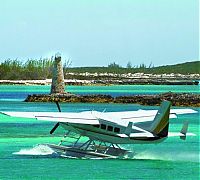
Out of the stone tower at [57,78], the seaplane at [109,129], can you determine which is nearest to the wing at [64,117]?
the seaplane at [109,129]

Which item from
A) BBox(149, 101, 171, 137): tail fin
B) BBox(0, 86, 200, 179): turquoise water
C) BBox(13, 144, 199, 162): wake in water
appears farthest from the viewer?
BBox(13, 144, 199, 162): wake in water

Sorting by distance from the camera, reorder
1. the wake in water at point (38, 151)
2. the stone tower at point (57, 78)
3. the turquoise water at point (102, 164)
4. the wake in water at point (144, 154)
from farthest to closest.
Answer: the stone tower at point (57, 78) → the wake in water at point (38, 151) → the wake in water at point (144, 154) → the turquoise water at point (102, 164)

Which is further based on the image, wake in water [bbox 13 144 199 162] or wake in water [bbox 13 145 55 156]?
wake in water [bbox 13 145 55 156]

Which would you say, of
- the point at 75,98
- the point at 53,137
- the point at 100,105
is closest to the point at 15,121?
the point at 53,137

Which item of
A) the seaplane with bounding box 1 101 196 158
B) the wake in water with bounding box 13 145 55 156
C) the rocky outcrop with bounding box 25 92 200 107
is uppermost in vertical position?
the seaplane with bounding box 1 101 196 158

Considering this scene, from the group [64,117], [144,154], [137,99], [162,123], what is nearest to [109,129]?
[64,117]

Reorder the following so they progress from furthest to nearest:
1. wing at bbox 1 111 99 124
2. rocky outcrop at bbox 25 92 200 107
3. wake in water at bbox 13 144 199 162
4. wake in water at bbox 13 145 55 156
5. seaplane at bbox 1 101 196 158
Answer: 1. rocky outcrop at bbox 25 92 200 107
2. wake in water at bbox 13 145 55 156
3. wake in water at bbox 13 144 199 162
4. wing at bbox 1 111 99 124
5. seaplane at bbox 1 101 196 158

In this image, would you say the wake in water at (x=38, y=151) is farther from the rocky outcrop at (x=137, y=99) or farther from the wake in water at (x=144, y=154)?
the rocky outcrop at (x=137, y=99)

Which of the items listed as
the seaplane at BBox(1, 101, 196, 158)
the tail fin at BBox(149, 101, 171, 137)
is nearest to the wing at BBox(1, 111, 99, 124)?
the seaplane at BBox(1, 101, 196, 158)

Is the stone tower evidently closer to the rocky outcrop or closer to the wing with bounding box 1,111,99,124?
the rocky outcrop

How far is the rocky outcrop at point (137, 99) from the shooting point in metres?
73.6

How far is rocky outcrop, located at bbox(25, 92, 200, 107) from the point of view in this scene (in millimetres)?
73594

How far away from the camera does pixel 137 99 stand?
79.1 metres

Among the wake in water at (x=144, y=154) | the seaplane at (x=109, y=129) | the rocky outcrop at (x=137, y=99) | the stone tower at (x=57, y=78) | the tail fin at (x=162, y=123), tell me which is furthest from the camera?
the stone tower at (x=57, y=78)
